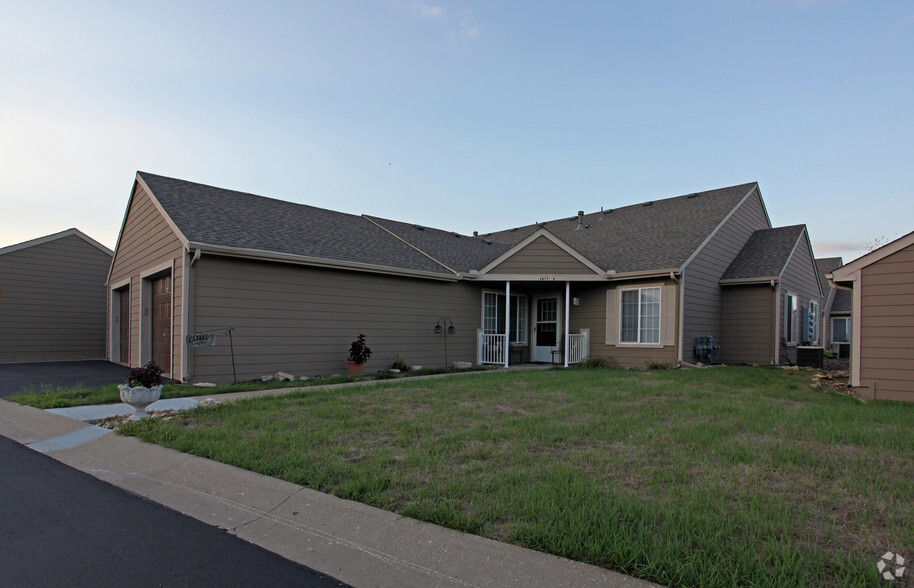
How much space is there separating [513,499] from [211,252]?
825 centimetres

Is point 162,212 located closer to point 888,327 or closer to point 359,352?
point 359,352

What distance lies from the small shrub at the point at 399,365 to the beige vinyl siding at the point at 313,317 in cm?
13

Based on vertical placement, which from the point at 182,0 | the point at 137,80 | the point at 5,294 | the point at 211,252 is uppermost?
the point at 182,0

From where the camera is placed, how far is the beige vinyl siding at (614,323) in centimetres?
1267

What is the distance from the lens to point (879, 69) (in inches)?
417

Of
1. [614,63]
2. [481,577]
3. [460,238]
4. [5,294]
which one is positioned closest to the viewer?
[481,577]

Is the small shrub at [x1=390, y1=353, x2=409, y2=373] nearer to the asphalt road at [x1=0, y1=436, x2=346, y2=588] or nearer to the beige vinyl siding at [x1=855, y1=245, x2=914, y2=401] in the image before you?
the asphalt road at [x1=0, y1=436, x2=346, y2=588]

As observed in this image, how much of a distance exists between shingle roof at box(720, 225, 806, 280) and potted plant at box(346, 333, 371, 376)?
10.4 metres

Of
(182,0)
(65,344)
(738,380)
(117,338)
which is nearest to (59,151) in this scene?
(182,0)

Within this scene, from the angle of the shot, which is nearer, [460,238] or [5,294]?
[5,294]

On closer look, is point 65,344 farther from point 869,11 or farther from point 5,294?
point 869,11

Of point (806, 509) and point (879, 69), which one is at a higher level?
point (879, 69)

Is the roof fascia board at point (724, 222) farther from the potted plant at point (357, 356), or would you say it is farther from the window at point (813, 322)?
the potted plant at point (357, 356)

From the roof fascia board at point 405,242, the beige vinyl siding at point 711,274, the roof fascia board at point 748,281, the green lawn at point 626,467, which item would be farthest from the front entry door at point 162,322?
the roof fascia board at point 748,281
